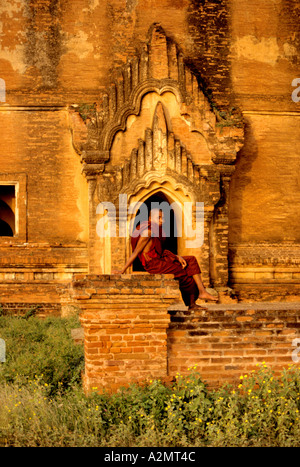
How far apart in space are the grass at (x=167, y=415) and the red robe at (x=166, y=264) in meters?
1.34

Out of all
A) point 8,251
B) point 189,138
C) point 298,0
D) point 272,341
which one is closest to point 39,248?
point 8,251

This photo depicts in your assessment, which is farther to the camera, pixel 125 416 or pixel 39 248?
pixel 39 248

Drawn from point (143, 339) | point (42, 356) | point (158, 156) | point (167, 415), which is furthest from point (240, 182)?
point (167, 415)

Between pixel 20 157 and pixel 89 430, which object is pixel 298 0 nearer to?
pixel 20 157

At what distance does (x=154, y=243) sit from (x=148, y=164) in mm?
4940

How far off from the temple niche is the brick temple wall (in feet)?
18.7

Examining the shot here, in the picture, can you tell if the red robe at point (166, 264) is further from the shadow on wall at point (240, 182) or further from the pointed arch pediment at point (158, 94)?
the shadow on wall at point (240, 182)

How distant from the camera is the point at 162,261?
6234 millimetres

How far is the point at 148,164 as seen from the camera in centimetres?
1100

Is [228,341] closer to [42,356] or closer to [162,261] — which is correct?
[162,261]

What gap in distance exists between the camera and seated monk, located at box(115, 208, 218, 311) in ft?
20.5

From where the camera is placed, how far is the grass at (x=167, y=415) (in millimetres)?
4285

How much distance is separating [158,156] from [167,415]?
708cm

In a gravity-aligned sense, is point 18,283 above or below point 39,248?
below
